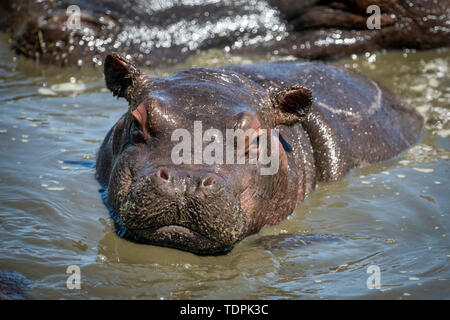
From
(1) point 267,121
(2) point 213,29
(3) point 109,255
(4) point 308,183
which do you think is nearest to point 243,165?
(1) point 267,121

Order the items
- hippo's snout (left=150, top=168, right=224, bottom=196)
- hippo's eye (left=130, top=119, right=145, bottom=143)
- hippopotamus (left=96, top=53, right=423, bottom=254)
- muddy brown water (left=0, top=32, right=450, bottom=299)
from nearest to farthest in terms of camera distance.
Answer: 1. muddy brown water (left=0, top=32, right=450, bottom=299)
2. hippo's snout (left=150, top=168, right=224, bottom=196)
3. hippopotamus (left=96, top=53, right=423, bottom=254)
4. hippo's eye (left=130, top=119, right=145, bottom=143)

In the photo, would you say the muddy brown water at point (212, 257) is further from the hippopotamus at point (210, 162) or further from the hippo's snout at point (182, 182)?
the hippo's snout at point (182, 182)

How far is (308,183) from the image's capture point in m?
A: 8.43

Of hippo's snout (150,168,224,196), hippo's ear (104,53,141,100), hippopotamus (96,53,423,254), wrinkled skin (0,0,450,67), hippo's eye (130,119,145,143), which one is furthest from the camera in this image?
wrinkled skin (0,0,450,67)

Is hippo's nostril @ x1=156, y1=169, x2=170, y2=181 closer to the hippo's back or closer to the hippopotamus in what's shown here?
the hippopotamus

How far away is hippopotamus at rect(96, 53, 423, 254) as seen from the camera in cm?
596

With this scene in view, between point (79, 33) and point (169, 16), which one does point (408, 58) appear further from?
point (79, 33)

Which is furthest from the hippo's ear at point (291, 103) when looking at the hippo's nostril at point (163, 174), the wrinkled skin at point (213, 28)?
the wrinkled skin at point (213, 28)

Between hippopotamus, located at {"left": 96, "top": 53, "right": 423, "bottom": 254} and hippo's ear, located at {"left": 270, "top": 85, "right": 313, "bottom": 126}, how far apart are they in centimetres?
1

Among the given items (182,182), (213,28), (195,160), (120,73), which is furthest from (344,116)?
(213,28)

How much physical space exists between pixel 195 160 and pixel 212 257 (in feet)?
3.04

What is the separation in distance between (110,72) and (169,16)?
20.0 ft

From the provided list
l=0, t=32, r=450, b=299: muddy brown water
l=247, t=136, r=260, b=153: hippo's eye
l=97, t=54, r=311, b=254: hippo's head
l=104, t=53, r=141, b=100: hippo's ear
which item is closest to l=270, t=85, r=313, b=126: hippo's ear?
l=97, t=54, r=311, b=254: hippo's head

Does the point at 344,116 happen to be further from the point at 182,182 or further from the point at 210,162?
the point at 182,182
